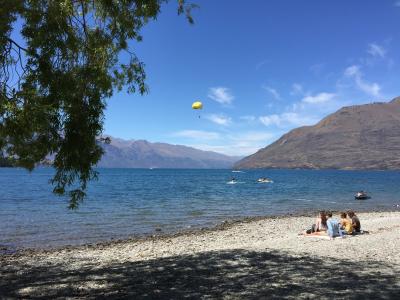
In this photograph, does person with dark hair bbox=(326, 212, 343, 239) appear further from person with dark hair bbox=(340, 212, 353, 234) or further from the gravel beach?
person with dark hair bbox=(340, 212, 353, 234)

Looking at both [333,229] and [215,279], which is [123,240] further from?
[215,279]

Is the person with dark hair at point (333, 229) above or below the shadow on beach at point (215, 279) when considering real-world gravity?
above

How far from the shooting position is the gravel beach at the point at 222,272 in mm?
9461

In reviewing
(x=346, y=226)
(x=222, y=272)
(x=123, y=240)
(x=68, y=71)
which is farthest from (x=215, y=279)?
(x=123, y=240)

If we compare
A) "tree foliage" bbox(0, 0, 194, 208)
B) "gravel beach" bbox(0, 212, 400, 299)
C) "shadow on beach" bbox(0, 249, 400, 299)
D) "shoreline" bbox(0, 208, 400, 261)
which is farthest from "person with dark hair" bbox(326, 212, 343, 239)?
"tree foliage" bbox(0, 0, 194, 208)

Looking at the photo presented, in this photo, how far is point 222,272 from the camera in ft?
37.6

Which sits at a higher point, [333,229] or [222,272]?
[333,229]

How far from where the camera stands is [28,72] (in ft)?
26.9

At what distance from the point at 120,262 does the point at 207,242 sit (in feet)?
22.5

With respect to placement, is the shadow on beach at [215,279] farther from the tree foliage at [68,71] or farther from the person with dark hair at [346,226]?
the person with dark hair at [346,226]

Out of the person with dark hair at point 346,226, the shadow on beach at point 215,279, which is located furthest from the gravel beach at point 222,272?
the person with dark hair at point 346,226

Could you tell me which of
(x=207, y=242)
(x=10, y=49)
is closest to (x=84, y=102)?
(x=10, y=49)

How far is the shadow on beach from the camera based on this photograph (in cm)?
934

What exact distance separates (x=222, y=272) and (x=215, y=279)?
2.79ft
